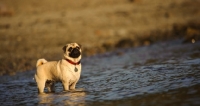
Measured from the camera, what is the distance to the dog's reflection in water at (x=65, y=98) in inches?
361

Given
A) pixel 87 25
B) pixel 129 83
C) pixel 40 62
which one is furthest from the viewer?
pixel 87 25

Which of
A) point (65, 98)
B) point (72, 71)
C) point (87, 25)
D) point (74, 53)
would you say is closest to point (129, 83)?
point (72, 71)

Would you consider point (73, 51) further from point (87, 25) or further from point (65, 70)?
point (87, 25)

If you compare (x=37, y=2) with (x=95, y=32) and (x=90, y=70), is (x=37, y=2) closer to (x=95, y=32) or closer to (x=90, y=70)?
(x=95, y=32)

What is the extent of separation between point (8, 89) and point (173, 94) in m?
4.91

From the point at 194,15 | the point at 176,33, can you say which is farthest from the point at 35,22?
the point at 194,15

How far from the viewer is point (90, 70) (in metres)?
14.3

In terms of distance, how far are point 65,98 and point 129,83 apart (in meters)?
1.78

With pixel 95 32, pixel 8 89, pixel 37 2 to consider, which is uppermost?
pixel 37 2

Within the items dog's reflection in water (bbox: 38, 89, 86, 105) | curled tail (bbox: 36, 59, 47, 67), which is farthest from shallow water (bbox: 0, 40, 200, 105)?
curled tail (bbox: 36, 59, 47, 67)

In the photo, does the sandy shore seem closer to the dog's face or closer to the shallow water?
the shallow water

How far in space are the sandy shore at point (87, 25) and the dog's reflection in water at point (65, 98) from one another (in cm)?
594

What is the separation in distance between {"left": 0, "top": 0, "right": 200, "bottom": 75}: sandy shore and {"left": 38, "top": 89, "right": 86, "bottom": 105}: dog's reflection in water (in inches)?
234

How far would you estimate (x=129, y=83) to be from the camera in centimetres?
1061
